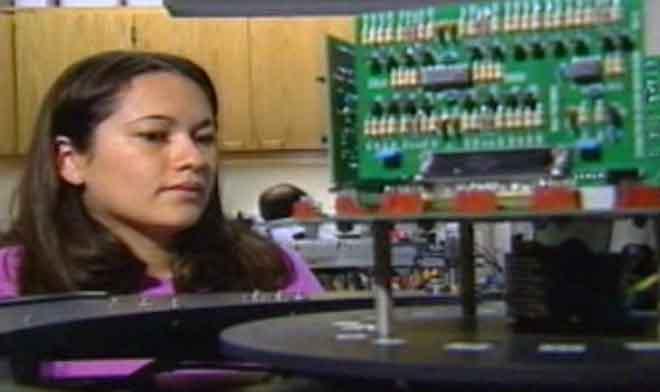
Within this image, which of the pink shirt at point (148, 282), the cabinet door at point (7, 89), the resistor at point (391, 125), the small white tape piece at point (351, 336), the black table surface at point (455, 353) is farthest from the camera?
the cabinet door at point (7, 89)

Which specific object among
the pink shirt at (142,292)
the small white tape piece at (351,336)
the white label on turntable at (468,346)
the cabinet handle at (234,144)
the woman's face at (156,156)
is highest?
the cabinet handle at (234,144)

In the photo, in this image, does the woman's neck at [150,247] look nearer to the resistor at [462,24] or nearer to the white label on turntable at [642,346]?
the resistor at [462,24]

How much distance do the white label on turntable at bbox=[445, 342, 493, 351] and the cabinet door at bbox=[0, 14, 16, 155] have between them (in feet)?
14.5

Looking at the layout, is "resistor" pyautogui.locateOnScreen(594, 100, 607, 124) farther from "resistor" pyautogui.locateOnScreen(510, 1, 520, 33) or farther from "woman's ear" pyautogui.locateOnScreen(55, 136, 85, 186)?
"woman's ear" pyautogui.locateOnScreen(55, 136, 85, 186)

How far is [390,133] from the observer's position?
2.61ft

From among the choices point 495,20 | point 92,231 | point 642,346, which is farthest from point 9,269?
point 642,346

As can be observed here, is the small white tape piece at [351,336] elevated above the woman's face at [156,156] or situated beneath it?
situated beneath

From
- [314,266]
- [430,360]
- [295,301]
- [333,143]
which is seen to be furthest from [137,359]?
[314,266]

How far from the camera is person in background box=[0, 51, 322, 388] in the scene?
1087 millimetres

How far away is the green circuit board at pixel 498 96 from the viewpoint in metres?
0.74

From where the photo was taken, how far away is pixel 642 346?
2.08ft

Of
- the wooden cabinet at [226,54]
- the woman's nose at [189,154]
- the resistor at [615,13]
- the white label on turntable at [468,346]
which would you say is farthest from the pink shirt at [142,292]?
the wooden cabinet at [226,54]

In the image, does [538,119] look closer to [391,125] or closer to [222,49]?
[391,125]

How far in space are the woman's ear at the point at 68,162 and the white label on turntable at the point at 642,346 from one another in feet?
2.47
